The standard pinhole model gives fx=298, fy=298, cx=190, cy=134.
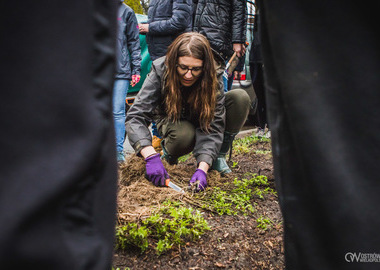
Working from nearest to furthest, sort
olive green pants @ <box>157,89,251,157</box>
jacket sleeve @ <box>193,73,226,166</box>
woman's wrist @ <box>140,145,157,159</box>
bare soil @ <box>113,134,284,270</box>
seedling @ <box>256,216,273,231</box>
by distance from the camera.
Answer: bare soil @ <box>113,134,284,270</box> → seedling @ <box>256,216,273,231</box> → woman's wrist @ <box>140,145,157,159</box> → jacket sleeve @ <box>193,73,226,166</box> → olive green pants @ <box>157,89,251,157</box>

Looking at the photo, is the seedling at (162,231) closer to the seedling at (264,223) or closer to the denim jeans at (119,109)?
the seedling at (264,223)

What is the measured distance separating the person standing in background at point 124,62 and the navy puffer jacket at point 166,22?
181 millimetres

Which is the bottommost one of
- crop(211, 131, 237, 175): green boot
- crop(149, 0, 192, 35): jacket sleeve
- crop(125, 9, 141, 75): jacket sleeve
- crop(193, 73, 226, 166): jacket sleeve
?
crop(211, 131, 237, 175): green boot

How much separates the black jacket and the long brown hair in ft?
2.44

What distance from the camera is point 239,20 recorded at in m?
2.82

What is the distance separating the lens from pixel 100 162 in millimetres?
→ 404

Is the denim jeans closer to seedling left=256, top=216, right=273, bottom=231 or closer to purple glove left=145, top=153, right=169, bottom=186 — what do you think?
purple glove left=145, top=153, right=169, bottom=186

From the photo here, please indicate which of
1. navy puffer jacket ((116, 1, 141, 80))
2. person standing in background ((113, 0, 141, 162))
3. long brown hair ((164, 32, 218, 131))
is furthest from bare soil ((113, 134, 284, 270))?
navy puffer jacket ((116, 1, 141, 80))

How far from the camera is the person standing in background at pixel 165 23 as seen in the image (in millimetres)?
2848

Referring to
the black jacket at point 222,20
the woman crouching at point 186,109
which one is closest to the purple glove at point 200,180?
the woman crouching at point 186,109

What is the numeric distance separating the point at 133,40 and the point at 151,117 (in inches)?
43.4

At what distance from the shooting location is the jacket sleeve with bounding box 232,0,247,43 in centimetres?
281

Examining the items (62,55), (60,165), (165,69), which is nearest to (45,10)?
(62,55)

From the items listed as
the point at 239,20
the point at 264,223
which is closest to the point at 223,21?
the point at 239,20
